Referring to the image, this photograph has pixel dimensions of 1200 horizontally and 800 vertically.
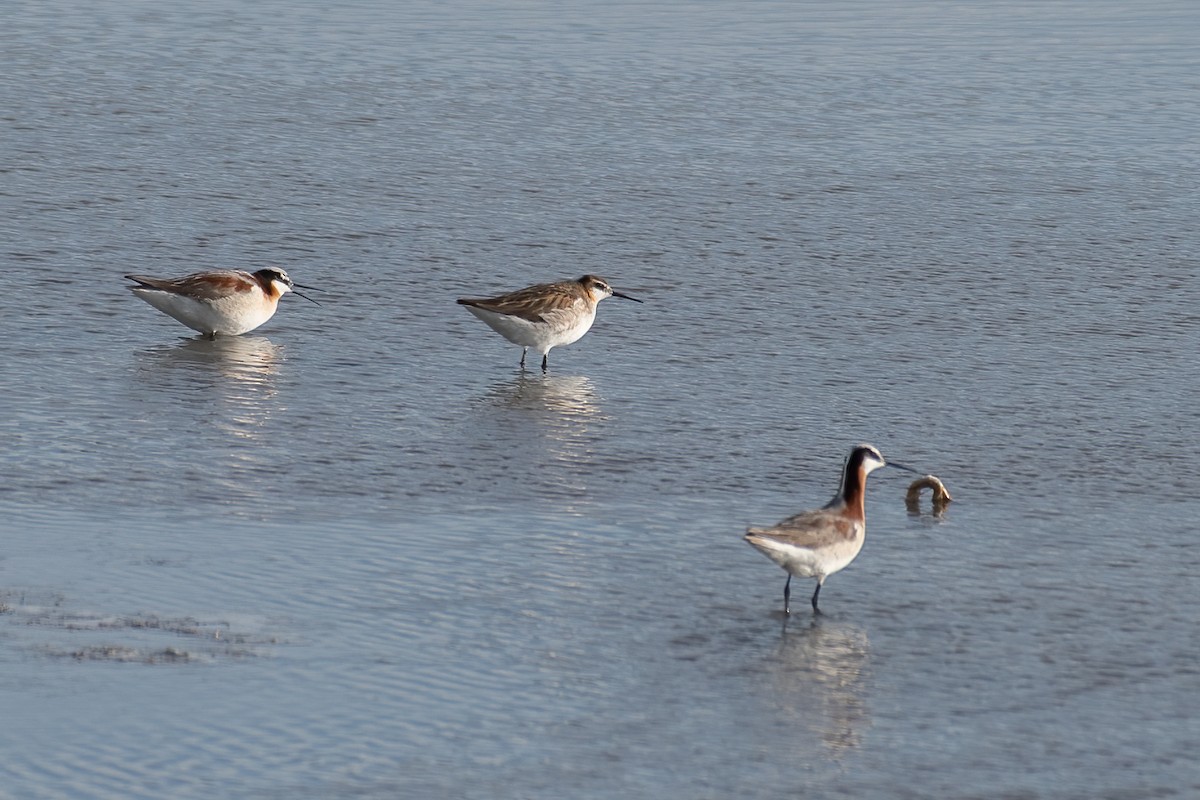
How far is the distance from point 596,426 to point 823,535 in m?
4.42

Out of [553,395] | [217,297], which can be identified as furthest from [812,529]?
[217,297]

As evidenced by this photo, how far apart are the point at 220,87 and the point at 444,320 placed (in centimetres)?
1146

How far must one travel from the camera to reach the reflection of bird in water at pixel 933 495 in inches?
549

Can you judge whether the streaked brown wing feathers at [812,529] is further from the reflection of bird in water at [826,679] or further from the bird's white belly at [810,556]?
the reflection of bird in water at [826,679]

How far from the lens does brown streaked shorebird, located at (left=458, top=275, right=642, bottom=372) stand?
58.5ft

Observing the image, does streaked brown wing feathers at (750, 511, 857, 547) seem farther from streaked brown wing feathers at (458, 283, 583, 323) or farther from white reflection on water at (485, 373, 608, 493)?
streaked brown wing feathers at (458, 283, 583, 323)

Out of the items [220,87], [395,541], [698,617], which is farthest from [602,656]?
[220,87]

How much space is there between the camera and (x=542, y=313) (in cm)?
1773

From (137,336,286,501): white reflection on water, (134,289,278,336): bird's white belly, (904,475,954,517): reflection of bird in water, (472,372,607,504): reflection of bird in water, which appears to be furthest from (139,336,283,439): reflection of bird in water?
(904,475,954,517): reflection of bird in water

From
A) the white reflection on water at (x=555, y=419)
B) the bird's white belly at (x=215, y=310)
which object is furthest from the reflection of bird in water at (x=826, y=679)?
the bird's white belly at (x=215, y=310)

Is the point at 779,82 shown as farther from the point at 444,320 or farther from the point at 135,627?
the point at 135,627

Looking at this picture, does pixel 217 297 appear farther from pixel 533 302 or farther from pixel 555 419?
pixel 555 419

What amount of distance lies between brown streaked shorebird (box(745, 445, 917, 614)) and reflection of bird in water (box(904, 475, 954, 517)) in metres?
1.50

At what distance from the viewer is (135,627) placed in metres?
11.1
